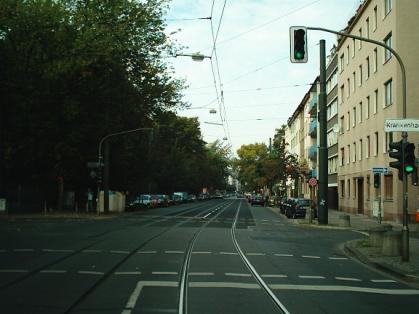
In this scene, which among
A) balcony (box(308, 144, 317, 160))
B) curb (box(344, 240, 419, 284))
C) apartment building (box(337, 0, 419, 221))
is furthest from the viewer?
balcony (box(308, 144, 317, 160))

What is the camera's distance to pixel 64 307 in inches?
338

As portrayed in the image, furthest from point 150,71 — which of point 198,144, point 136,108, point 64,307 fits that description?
point 198,144

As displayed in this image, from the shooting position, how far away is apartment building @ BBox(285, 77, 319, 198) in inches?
2838

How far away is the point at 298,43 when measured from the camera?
16.1m

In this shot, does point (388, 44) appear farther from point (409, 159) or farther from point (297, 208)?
point (409, 159)

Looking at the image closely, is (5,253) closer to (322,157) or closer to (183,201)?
(322,157)

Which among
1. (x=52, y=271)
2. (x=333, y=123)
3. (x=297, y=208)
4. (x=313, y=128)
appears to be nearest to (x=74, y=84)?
(x=297, y=208)

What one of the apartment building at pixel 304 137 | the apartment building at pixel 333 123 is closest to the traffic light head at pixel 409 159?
→ the apartment building at pixel 304 137

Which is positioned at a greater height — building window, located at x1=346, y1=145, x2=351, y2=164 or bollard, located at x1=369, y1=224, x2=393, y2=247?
building window, located at x1=346, y1=145, x2=351, y2=164

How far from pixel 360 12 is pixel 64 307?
4285 centimetres

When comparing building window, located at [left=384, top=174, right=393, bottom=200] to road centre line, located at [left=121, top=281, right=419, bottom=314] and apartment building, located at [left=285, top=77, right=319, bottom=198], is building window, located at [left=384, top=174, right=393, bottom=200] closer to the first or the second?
apartment building, located at [left=285, top=77, right=319, bottom=198]

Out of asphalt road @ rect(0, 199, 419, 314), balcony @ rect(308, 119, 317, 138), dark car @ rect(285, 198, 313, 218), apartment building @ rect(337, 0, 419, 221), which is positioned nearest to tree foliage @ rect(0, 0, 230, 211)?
dark car @ rect(285, 198, 313, 218)

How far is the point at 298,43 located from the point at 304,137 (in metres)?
75.6

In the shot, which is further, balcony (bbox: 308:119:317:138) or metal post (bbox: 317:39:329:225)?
balcony (bbox: 308:119:317:138)
